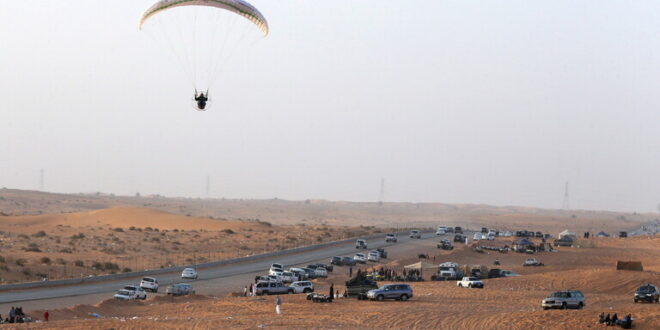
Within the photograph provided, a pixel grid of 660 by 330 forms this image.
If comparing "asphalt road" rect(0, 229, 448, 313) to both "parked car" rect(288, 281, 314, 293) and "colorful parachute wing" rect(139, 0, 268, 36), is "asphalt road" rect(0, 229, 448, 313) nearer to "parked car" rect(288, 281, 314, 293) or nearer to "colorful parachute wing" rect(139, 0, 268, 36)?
"parked car" rect(288, 281, 314, 293)

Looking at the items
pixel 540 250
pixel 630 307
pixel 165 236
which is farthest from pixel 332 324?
pixel 165 236

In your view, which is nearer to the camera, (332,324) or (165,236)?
(332,324)

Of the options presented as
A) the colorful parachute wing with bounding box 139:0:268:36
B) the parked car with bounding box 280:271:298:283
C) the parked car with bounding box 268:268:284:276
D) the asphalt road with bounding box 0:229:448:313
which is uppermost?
the colorful parachute wing with bounding box 139:0:268:36

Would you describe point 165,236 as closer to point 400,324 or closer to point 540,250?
point 540,250

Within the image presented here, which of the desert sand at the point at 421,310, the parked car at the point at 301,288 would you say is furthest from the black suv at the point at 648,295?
the parked car at the point at 301,288

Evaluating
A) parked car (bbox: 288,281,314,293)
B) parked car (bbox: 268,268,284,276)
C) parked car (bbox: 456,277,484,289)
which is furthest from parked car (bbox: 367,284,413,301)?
parked car (bbox: 268,268,284,276)

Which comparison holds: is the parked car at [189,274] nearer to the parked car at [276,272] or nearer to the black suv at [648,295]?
the parked car at [276,272]
